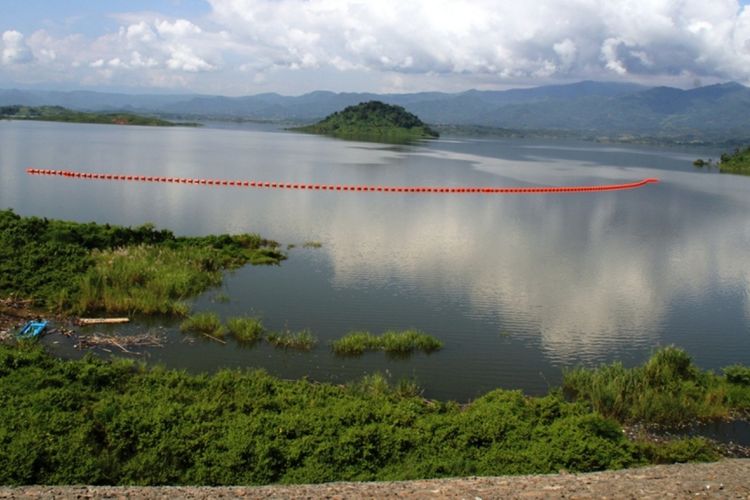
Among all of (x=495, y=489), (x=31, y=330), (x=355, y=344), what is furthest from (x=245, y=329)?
(x=495, y=489)

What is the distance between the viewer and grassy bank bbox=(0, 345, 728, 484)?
896 cm

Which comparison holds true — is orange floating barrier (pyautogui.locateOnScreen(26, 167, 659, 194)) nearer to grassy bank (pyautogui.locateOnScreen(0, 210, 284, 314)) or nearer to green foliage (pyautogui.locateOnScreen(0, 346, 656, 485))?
grassy bank (pyautogui.locateOnScreen(0, 210, 284, 314))

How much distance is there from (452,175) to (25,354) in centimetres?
5151

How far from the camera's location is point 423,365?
48.1 feet

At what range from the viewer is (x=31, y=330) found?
14.5 m

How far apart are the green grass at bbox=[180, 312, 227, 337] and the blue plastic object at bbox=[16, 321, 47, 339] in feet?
10.0

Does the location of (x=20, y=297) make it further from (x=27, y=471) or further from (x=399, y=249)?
(x=399, y=249)

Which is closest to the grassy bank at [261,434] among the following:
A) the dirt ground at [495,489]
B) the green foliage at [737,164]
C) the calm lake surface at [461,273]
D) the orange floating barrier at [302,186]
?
the dirt ground at [495,489]

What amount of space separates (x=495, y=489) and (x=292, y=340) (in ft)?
25.6

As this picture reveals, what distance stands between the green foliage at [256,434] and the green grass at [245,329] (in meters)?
3.74

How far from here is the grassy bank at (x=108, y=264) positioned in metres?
17.1

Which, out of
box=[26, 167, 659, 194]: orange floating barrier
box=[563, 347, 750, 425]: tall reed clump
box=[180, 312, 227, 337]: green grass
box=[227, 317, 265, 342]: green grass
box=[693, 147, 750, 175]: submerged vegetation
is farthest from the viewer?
box=[693, 147, 750, 175]: submerged vegetation

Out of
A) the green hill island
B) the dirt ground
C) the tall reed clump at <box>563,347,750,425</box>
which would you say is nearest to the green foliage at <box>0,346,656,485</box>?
the dirt ground

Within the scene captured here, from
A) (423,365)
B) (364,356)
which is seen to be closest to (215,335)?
(364,356)
